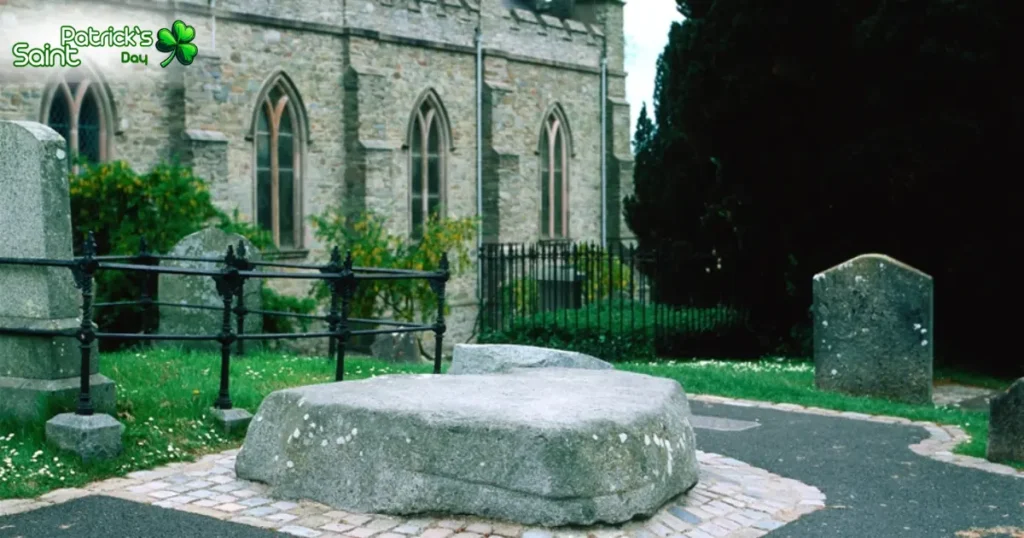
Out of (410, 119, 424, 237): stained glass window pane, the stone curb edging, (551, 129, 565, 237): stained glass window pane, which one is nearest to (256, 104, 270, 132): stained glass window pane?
(410, 119, 424, 237): stained glass window pane

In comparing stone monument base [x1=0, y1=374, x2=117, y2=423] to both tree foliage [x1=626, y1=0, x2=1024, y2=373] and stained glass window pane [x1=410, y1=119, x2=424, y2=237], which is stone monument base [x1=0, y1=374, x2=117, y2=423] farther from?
stained glass window pane [x1=410, y1=119, x2=424, y2=237]

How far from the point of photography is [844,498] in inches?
298

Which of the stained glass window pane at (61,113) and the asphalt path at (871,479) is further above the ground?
the stained glass window pane at (61,113)

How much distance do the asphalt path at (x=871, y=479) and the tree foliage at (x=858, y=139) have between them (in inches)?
222

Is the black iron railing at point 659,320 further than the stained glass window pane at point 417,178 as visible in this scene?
No

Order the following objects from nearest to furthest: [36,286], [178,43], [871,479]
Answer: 1. [36,286]
2. [871,479]
3. [178,43]

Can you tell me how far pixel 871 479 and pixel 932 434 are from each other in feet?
8.01

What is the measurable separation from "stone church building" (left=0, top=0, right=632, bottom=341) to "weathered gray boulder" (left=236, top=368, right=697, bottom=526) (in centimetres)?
1450

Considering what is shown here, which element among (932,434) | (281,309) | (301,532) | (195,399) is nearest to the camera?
(301,532)

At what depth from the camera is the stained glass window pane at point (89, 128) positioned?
21266 mm

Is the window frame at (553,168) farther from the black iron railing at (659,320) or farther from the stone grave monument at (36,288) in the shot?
the stone grave monument at (36,288)

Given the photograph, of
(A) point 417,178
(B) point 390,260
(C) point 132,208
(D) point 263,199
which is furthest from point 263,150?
(C) point 132,208

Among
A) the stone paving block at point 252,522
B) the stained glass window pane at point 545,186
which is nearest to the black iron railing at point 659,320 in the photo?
the stone paving block at point 252,522

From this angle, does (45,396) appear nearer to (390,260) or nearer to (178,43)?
(390,260)
